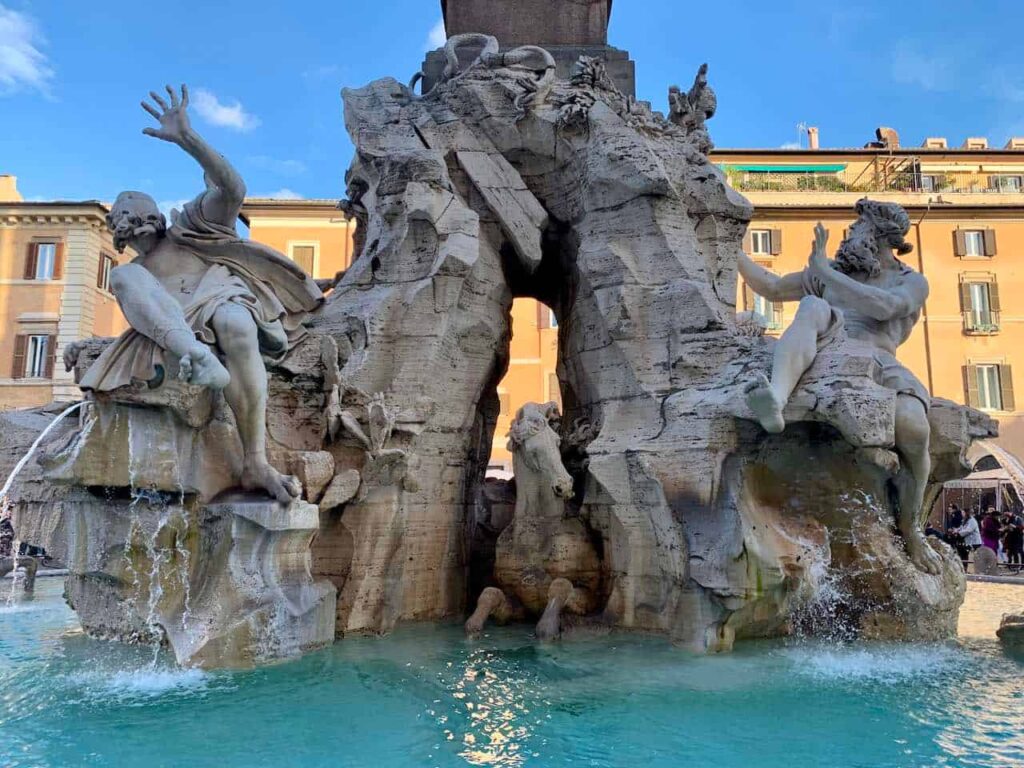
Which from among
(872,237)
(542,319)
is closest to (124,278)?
(872,237)

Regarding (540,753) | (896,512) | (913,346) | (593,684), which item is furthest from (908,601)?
(913,346)

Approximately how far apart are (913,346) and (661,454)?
65.3 feet

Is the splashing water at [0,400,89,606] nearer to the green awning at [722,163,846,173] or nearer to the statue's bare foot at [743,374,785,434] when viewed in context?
the statue's bare foot at [743,374,785,434]

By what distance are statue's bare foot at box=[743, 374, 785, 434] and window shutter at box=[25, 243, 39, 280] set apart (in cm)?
Result: 2311

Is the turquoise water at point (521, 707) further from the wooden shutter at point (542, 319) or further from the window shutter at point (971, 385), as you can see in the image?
the window shutter at point (971, 385)

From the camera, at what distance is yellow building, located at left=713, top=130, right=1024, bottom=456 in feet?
74.1

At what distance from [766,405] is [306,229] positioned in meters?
20.7

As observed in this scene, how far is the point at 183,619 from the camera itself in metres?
5.02

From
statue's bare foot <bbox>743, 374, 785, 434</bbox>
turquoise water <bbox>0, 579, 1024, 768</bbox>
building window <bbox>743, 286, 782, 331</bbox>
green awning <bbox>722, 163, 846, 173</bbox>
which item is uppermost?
green awning <bbox>722, 163, 846, 173</bbox>

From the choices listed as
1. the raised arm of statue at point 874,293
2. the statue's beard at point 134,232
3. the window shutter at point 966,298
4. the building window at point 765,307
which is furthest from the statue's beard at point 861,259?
the window shutter at point 966,298

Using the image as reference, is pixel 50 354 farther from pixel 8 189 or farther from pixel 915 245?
pixel 915 245

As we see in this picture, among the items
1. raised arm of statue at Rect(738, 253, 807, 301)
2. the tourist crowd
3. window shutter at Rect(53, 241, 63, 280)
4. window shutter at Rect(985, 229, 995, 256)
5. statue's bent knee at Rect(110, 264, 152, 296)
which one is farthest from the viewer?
window shutter at Rect(985, 229, 995, 256)

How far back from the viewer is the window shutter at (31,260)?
22.9m

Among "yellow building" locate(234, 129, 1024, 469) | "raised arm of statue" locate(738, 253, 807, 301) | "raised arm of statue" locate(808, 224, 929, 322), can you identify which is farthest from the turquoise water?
"yellow building" locate(234, 129, 1024, 469)
